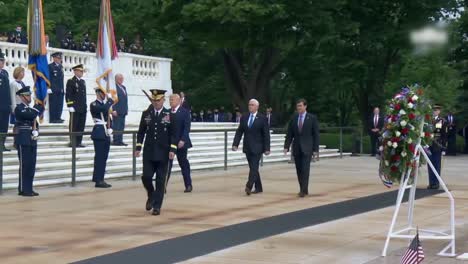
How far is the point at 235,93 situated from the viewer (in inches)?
1533

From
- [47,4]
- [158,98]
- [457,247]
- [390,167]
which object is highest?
[47,4]

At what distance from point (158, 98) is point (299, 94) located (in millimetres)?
32514

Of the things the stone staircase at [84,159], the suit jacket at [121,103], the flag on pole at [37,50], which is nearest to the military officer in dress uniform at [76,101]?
the stone staircase at [84,159]

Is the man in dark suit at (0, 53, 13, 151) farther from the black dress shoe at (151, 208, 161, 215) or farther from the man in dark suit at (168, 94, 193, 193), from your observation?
the black dress shoe at (151, 208, 161, 215)

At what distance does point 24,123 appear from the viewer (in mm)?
15352

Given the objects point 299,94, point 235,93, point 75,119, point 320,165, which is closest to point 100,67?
point 75,119

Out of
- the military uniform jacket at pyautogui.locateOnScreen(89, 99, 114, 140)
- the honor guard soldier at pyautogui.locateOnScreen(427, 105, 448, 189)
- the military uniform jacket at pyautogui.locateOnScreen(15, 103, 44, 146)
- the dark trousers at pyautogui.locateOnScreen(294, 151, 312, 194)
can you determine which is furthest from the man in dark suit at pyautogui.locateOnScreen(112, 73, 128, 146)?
the honor guard soldier at pyautogui.locateOnScreen(427, 105, 448, 189)

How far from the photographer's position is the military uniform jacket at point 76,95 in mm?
19906

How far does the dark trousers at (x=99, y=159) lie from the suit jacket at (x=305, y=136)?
3727 millimetres

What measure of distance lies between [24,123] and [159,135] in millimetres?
3500

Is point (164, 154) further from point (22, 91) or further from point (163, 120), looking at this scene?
point (22, 91)

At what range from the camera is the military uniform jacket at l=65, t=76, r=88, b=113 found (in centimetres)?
1991

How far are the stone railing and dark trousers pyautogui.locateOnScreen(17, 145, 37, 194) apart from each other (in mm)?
8376

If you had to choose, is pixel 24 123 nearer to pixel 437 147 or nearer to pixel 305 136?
pixel 305 136
